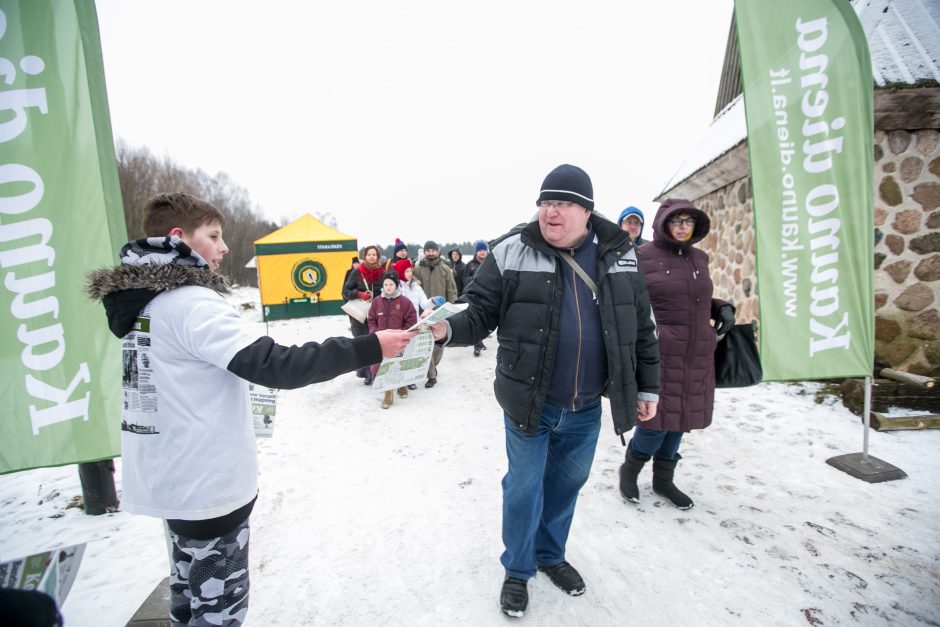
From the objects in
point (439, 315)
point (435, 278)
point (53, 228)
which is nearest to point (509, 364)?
point (439, 315)

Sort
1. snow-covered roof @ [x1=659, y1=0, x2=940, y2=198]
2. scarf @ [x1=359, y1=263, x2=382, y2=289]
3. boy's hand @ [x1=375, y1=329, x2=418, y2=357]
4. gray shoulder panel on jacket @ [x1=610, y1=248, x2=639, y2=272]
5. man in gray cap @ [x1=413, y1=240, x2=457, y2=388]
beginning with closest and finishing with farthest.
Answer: boy's hand @ [x1=375, y1=329, x2=418, y2=357], gray shoulder panel on jacket @ [x1=610, y1=248, x2=639, y2=272], snow-covered roof @ [x1=659, y1=0, x2=940, y2=198], scarf @ [x1=359, y1=263, x2=382, y2=289], man in gray cap @ [x1=413, y1=240, x2=457, y2=388]

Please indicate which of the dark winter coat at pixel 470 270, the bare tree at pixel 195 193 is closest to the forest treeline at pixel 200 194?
the bare tree at pixel 195 193

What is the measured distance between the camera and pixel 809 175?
3297 mm

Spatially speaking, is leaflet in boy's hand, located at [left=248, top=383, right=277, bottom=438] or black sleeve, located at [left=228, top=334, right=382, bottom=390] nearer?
black sleeve, located at [left=228, top=334, right=382, bottom=390]

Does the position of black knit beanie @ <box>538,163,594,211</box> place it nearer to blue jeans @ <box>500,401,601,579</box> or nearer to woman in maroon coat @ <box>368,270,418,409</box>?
blue jeans @ <box>500,401,601,579</box>

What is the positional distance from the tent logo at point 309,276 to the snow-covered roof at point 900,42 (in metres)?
11.7

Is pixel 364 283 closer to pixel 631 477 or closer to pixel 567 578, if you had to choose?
pixel 631 477

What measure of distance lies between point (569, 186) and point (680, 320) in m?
1.49

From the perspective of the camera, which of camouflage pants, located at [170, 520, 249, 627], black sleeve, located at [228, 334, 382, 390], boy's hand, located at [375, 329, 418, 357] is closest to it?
black sleeve, located at [228, 334, 382, 390]

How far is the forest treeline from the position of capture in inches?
884

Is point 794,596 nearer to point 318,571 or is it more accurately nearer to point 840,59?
point 318,571

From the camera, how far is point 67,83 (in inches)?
80.7

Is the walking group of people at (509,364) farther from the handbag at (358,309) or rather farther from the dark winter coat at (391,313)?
the handbag at (358,309)

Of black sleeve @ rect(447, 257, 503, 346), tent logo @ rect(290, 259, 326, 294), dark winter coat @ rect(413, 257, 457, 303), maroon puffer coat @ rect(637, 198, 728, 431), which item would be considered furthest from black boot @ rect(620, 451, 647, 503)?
tent logo @ rect(290, 259, 326, 294)
